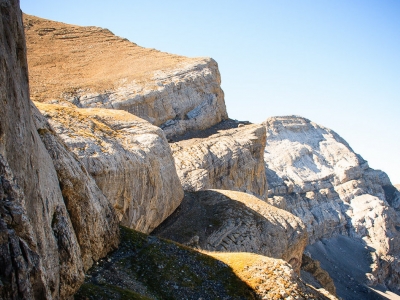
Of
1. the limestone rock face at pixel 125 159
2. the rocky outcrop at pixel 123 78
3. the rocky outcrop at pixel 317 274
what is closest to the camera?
the limestone rock face at pixel 125 159

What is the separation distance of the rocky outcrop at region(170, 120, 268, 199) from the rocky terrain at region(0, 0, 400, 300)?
22 cm

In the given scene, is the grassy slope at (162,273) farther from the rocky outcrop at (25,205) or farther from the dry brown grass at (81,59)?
the dry brown grass at (81,59)

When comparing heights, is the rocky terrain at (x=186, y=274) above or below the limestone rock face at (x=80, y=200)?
below

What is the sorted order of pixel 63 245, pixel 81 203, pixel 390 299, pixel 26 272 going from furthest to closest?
pixel 390 299, pixel 81 203, pixel 63 245, pixel 26 272

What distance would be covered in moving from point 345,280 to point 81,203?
382 feet

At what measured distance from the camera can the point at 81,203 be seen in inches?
949

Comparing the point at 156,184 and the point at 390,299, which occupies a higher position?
the point at 156,184

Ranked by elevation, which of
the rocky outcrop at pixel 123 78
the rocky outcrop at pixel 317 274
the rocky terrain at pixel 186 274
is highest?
the rocky outcrop at pixel 123 78

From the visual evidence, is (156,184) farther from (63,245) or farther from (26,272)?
(26,272)

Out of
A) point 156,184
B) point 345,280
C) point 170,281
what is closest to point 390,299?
point 345,280

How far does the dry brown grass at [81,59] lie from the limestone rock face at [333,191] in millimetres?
76094

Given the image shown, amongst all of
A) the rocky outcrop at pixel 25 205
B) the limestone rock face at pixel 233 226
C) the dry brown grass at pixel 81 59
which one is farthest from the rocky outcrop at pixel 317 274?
the rocky outcrop at pixel 25 205

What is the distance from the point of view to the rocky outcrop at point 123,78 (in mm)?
64375

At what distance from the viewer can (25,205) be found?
47.9 feet
